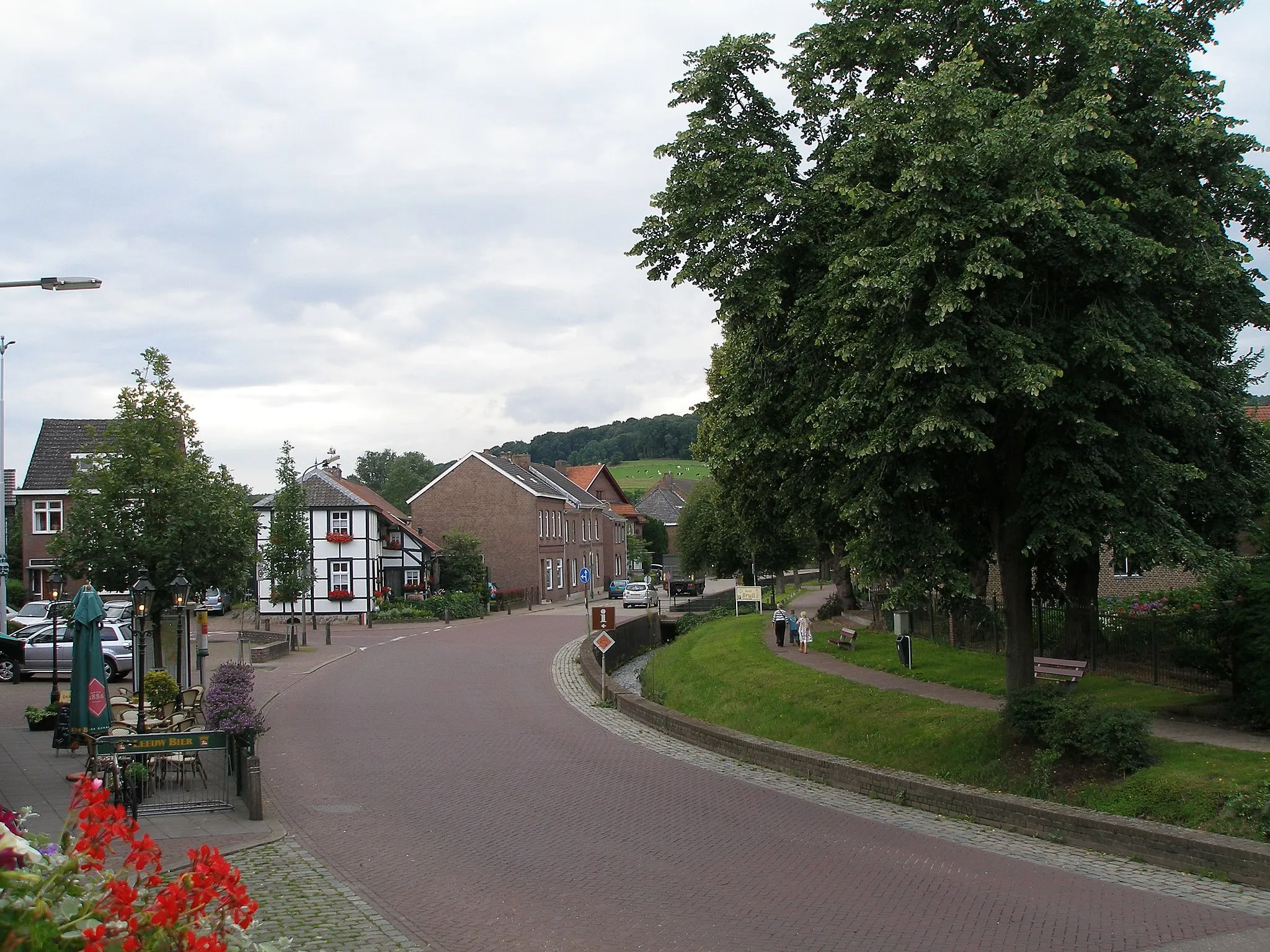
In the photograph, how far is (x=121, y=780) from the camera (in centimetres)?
1270

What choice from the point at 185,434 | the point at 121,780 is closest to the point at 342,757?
the point at 121,780

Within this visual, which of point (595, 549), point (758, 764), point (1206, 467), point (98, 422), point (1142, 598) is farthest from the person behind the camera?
point (595, 549)

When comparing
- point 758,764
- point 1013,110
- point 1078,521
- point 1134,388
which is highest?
point 1013,110

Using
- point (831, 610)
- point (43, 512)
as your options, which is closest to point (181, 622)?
point (831, 610)

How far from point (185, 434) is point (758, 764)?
46.4ft

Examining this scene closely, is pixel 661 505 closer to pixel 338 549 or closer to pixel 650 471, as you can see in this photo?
pixel 650 471

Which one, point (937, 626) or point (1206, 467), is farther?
point (937, 626)

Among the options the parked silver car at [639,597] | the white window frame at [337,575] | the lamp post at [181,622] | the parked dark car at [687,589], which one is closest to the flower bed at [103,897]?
the lamp post at [181,622]

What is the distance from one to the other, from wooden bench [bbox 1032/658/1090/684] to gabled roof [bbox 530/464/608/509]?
191ft

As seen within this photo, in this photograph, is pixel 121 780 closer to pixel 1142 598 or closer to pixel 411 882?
pixel 411 882

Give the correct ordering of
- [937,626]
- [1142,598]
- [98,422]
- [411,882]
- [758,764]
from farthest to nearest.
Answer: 1. [98,422]
2. [937,626]
3. [1142,598]
4. [758,764]
5. [411,882]

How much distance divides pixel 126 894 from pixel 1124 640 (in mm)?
18369

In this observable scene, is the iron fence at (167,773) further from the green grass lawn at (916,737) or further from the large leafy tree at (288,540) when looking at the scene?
the large leafy tree at (288,540)

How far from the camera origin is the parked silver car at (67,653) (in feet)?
89.2
